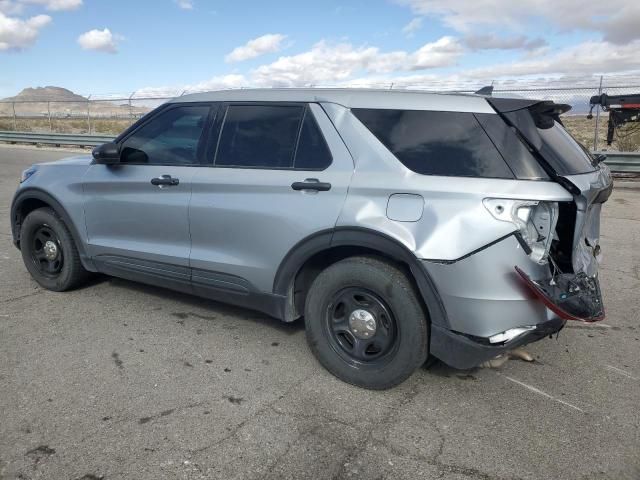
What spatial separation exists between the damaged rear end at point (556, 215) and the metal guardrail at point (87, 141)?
11.1 meters

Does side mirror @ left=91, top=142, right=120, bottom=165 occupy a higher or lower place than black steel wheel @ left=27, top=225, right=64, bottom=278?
higher

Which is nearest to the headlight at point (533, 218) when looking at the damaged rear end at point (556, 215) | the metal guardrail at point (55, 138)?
the damaged rear end at point (556, 215)

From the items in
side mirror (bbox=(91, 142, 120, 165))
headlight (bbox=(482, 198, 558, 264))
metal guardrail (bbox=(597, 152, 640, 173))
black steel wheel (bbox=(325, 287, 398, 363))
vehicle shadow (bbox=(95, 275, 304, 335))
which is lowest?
vehicle shadow (bbox=(95, 275, 304, 335))

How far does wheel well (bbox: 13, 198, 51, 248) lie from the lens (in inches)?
203

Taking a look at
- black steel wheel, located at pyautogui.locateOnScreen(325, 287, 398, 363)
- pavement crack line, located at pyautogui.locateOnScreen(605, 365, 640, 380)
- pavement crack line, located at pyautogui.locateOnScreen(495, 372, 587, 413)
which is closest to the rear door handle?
black steel wheel, located at pyautogui.locateOnScreen(325, 287, 398, 363)

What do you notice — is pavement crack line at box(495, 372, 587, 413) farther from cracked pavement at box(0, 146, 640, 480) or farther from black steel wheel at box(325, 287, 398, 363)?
black steel wheel at box(325, 287, 398, 363)

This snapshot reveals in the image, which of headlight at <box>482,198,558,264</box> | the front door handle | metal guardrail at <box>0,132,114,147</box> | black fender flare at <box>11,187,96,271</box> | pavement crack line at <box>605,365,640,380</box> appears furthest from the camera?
metal guardrail at <box>0,132,114,147</box>

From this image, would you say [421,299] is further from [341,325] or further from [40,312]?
[40,312]

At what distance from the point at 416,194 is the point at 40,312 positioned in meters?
3.35

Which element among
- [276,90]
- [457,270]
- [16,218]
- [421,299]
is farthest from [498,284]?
[16,218]

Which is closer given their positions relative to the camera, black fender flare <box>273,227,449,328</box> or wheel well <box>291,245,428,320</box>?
black fender flare <box>273,227,449,328</box>

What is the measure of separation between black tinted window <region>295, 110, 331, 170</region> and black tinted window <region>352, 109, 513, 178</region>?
12.7 inches

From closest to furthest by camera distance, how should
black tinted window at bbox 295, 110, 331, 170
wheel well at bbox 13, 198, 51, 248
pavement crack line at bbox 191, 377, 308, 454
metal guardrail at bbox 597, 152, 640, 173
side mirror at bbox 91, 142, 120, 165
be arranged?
pavement crack line at bbox 191, 377, 308, 454
black tinted window at bbox 295, 110, 331, 170
side mirror at bbox 91, 142, 120, 165
wheel well at bbox 13, 198, 51, 248
metal guardrail at bbox 597, 152, 640, 173

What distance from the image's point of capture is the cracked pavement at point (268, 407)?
269cm
